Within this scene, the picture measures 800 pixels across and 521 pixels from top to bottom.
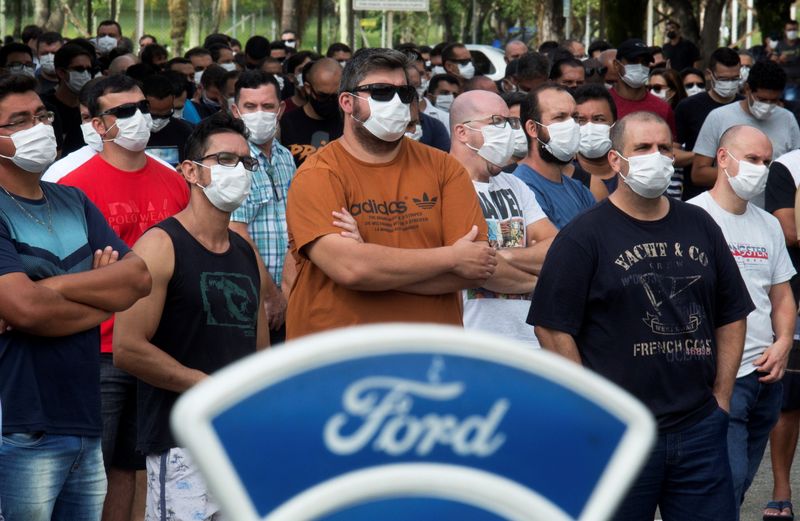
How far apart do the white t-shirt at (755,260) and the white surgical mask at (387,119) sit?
1643mm

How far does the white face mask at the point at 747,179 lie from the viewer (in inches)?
231

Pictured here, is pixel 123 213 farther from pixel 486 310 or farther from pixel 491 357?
pixel 491 357

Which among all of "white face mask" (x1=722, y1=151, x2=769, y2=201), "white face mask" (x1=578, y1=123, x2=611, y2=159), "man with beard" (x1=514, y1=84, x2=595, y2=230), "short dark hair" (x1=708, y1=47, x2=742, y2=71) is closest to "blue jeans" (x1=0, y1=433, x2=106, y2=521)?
"man with beard" (x1=514, y1=84, x2=595, y2=230)

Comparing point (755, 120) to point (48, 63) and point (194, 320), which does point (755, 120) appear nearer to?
point (194, 320)

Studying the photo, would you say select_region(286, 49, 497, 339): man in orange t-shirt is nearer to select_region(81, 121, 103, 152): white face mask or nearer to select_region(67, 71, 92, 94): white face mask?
select_region(81, 121, 103, 152): white face mask

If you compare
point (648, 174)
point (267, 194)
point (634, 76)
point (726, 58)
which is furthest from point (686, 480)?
Answer: point (726, 58)

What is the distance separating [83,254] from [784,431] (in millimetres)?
4187

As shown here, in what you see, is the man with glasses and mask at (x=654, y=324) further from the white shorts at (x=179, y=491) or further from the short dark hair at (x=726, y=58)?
the short dark hair at (x=726, y=58)

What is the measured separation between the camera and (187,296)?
189 inches

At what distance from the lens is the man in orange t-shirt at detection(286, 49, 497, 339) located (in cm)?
448

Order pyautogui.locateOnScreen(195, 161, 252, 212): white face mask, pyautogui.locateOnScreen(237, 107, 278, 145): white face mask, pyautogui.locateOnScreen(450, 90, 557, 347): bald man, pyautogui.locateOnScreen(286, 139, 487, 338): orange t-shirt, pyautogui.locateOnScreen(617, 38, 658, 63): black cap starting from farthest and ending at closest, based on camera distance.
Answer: pyautogui.locateOnScreen(617, 38, 658, 63): black cap
pyautogui.locateOnScreen(237, 107, 278, 145): white face mask
pyautogui.locateOnScreen(450, 90, 557, 347): bald man
pyautogui.locateOnScreen(195, 161, 252, 212): white face mask
pyautogui.locateOnScreen(286, 139, 487, 338): orange t-shirt

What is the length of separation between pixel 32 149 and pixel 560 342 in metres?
1.90

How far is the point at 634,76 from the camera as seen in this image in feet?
37.7

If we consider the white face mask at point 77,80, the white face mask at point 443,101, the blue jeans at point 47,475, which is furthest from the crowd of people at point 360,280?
the white face mask at point 443,101
